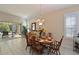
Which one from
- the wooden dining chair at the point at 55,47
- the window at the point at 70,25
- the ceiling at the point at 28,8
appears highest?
the ceiling at the point at 28,8

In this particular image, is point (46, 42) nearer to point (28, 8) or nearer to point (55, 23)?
point (55, 23)

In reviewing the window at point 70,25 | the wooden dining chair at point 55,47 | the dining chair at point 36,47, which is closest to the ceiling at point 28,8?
the window at point 70,25

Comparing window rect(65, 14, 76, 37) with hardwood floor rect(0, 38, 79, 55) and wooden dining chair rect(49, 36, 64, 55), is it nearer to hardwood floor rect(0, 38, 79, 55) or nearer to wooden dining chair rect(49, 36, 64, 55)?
hardwood floor rect(0, 38, 79, 55)

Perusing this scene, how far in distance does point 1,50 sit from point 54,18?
5.00 feet

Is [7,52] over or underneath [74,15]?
underneath

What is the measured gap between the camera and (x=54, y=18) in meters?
3.65

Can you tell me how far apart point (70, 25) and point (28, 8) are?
1126mm

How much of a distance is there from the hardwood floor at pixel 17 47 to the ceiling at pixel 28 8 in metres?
0.67

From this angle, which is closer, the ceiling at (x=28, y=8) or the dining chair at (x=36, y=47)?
the ceiling at (x=28, y=8)

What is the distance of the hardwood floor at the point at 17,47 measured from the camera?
354 cm

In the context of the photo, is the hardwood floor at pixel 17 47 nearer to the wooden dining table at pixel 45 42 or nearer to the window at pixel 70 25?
the window at pixel 70 25

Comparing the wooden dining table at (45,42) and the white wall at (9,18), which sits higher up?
the white wall at (9,18)
